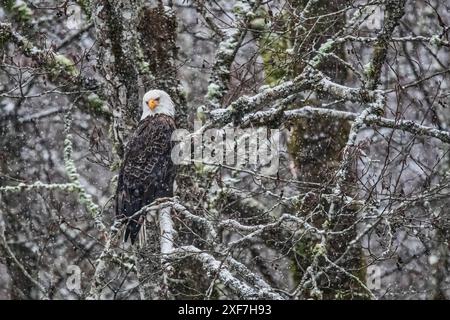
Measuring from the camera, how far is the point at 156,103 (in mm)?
10000

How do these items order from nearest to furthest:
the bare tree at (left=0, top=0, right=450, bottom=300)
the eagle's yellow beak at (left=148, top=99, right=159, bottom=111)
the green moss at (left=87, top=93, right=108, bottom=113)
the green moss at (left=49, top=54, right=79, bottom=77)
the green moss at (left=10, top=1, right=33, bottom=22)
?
1. the bare tree at (left=0, top=0, right=450, bottom=300)
2. the green moss at (left=49, top=54, right=79, bottom=77)
3. the eagle's yellow beak at (left=148, top=99, right=159, bottom=111)
4. the green moss at (left=87, top=93, right=108, bottom=113)
5. the green moss at (left=10, top=1, right=33, bottom=22)

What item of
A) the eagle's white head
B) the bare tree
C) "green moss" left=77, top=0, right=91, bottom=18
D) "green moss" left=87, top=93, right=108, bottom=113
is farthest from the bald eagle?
"green moss" left=77, top=0, right=91, bottom=18

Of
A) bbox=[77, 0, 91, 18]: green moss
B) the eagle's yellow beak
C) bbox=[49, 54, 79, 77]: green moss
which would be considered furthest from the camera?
bbox=[77, 0, 91, 18]: green moss

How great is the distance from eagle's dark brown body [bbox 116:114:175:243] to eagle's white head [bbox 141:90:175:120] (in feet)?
0.20

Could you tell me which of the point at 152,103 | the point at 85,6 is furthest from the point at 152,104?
the point at 85,6

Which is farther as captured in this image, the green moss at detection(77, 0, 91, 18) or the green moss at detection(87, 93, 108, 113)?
the green moss at detection(87, 93, 108, 113)

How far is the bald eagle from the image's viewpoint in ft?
32.2

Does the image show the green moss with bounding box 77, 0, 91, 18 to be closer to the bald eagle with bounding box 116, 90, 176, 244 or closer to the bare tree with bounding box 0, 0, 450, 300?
the bare tree with bounding box 0, 0, 450, 300

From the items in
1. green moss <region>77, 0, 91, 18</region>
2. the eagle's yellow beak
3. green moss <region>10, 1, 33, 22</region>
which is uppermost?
green moss <region>10, 1, 33, 22</region>

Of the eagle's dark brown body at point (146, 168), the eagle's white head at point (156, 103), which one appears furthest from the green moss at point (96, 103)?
the eagle's dark brown body at point (146, 168)

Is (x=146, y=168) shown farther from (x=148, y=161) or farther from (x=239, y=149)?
(x=239, y=149)

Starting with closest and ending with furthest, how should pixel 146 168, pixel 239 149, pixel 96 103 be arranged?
1. pixel 239 149
2. pixel 146 168
3. pixel 96 103

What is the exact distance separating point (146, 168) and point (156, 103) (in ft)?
2.13
